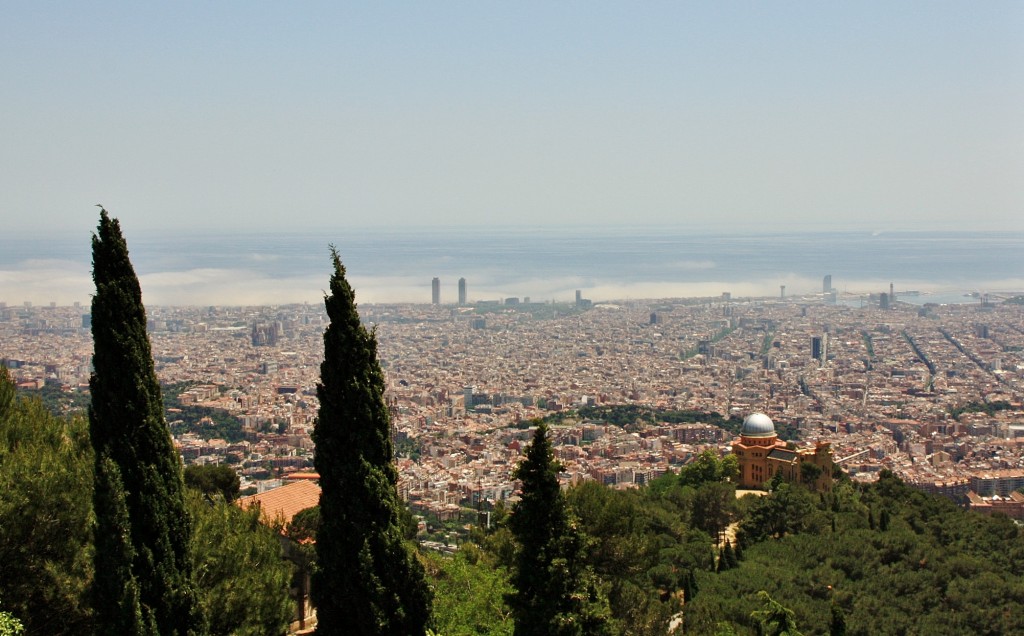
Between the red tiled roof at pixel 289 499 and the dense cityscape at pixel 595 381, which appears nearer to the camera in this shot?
the red tiled roof at pixel 289 499

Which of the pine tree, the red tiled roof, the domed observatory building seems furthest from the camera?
the domed observatory building

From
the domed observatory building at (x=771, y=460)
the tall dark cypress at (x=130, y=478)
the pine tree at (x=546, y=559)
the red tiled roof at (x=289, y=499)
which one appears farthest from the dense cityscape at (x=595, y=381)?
the tall dark cypress at (x=130, y=478)

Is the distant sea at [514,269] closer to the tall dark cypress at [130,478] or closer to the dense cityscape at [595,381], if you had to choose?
the dense cityscape at [595,381]

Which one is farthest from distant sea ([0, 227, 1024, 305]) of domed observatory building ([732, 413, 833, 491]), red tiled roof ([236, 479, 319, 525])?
red tiled roof ([236, 479, 319, 525])

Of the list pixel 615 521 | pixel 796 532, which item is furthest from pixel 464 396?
pixel 615 521

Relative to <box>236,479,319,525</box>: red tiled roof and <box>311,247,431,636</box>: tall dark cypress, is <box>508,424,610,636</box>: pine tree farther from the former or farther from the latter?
<box>236,479,319,525</box>: red tiled roof

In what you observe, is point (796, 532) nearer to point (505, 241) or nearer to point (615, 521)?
point (615, 521)
